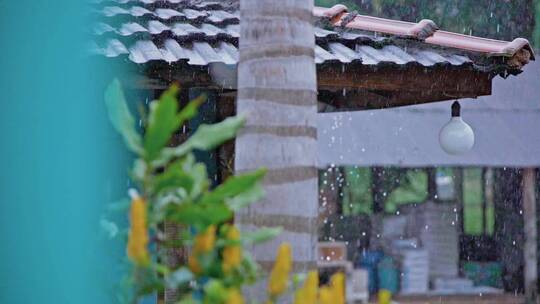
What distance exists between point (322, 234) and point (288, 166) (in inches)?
407

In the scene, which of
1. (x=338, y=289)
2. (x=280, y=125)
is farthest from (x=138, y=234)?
(x=280, y=125)

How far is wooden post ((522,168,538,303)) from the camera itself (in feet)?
36.9

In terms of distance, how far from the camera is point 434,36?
562 cm

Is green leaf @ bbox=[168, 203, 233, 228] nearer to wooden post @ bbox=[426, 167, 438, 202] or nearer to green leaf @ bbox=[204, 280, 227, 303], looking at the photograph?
green leaf @ bbox=[204, 280, 227, 303]

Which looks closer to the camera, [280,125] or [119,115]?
[119,115]

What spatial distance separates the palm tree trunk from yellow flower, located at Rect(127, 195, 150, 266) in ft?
2.93

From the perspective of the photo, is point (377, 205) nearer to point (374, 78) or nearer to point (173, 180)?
point (374, 78)

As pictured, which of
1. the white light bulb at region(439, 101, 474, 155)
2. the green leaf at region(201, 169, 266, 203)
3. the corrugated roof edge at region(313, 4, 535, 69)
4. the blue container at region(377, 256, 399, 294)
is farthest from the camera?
the blue container at region(377, 256, 399, 294)

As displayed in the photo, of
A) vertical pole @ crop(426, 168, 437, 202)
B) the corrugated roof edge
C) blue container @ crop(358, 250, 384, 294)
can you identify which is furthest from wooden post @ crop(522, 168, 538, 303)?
the corrugated roof edge

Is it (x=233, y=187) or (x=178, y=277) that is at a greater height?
(x=233, y=187)

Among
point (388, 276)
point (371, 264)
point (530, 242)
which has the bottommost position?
point (388, 276)

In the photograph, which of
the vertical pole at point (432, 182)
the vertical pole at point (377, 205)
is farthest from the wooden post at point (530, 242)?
the vertical pole at point (432, 182)

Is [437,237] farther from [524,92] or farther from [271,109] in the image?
[271,109]

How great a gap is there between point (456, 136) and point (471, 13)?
673cm
